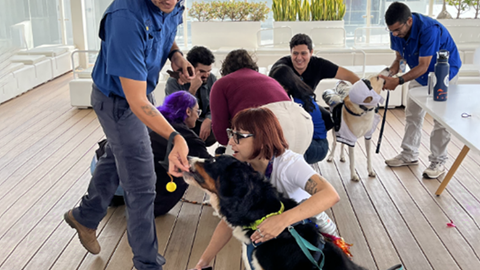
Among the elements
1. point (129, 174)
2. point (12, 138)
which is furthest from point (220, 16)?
point (129, 174)

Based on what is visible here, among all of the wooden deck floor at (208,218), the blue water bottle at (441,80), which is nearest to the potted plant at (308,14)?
the wooden deck floor at (208,218)

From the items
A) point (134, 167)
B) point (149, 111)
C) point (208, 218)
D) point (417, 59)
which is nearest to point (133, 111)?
point (149, 111)

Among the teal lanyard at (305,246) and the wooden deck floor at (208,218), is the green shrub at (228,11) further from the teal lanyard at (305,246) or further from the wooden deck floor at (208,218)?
the teal lanyard at (305,246)

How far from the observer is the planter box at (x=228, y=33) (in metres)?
7.35

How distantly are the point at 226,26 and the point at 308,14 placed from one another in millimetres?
1278

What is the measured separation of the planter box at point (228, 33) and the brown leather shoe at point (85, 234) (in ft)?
17.2

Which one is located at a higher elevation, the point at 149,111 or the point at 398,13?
the point at 398,13

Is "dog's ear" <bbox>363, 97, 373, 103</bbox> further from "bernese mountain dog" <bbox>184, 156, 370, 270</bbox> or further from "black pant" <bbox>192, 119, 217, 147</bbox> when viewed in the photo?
"bernese mountain dog" <bbox>184, 156, 370, 270</bbox>

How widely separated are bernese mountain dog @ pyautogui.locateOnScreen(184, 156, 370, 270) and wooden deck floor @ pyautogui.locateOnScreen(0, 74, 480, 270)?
830 mm

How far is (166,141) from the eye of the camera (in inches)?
110

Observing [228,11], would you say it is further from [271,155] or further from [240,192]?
[240,192]

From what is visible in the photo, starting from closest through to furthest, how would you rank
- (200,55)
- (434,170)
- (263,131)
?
(263,131) < (200,55) < (434,170)

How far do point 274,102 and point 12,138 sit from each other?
10.4ft

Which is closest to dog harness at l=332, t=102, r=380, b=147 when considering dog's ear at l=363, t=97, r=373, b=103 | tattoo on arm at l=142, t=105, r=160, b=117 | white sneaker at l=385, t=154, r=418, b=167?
dog's ear at l=363, t=97, r=373, b=103
